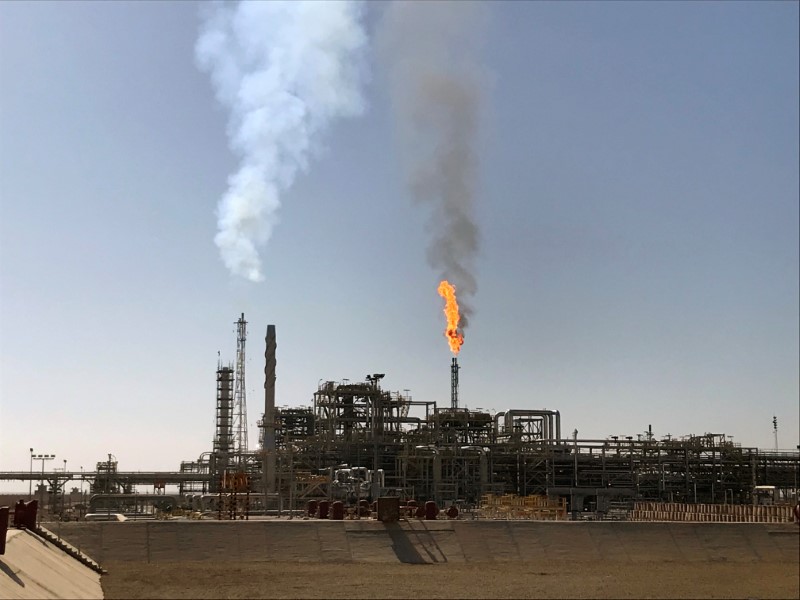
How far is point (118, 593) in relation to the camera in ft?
136

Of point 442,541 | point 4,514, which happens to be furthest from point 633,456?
point 4,514

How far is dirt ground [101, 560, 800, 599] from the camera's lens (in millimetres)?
40219

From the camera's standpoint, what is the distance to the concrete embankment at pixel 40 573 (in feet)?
119

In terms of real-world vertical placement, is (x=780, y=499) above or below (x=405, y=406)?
below

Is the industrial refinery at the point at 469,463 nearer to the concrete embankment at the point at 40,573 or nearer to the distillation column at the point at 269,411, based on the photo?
the distillation column at the point at 269,411

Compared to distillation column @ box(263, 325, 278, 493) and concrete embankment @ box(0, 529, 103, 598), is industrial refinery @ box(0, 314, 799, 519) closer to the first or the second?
distillation column @ box(263, 325, 278, 493)

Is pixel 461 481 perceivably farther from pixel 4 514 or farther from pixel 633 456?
pixel 4 514

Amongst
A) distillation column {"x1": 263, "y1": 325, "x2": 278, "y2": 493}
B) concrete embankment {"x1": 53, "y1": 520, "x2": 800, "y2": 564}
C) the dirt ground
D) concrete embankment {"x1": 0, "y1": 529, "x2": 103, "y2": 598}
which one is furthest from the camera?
distillation column {"x1": 263, "y1": 325, "x2": 278, "y2": 493}

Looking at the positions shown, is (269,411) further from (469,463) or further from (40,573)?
(40,573)

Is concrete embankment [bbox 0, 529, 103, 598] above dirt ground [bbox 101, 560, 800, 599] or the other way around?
above

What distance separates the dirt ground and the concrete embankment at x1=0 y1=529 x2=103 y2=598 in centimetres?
126

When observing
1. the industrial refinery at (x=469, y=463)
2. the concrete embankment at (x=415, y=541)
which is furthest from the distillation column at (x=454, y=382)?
the concrete embankment at (x=415, y=541)

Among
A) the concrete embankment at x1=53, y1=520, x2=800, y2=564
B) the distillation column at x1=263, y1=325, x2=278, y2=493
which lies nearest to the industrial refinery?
the distillation column at x1=263, y1=325, x2=278, y2=493

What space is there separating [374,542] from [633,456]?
5153 cm
